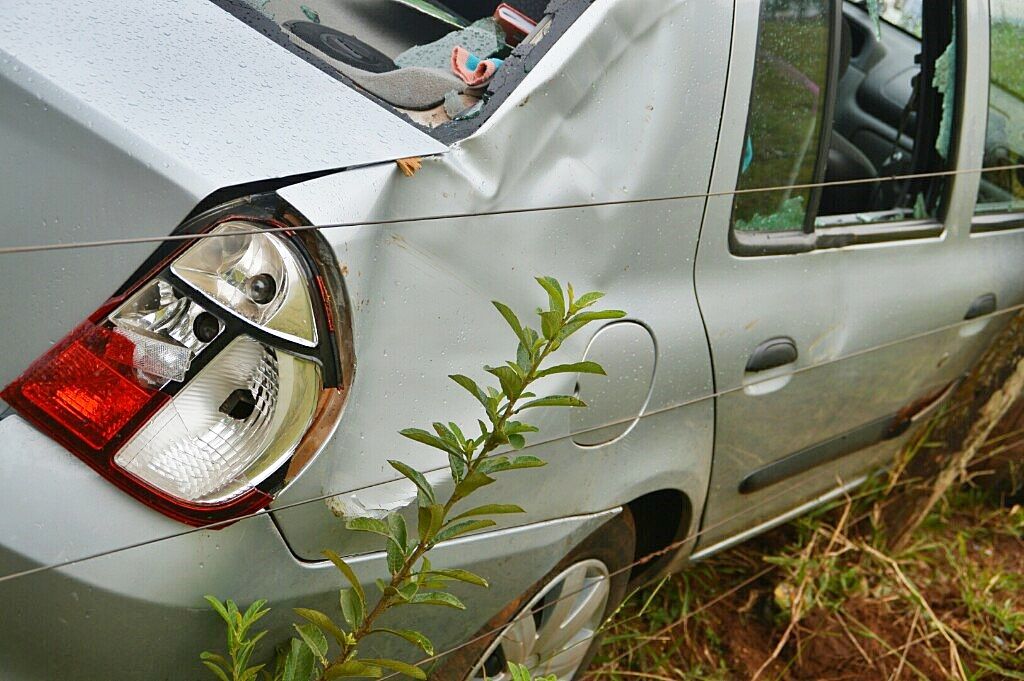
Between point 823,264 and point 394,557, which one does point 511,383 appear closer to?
point 394,557

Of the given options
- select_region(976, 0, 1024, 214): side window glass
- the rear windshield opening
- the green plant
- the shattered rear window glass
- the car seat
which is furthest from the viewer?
select_region(976, 0, 1024, 214): side window glass

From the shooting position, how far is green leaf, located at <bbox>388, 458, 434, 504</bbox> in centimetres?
134

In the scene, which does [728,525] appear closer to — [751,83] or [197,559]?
[751,83]

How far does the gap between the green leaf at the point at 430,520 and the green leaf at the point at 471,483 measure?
4cm

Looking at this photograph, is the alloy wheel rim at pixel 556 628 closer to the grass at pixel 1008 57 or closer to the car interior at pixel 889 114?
the car interior at pixel 889 114

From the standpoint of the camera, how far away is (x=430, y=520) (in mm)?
1310

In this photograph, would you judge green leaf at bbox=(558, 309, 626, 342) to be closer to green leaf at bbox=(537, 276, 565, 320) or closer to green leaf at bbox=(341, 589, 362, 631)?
green leaf at bbox=(537, 276, 565, 320)

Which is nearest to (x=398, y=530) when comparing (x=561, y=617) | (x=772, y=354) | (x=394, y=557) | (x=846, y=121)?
(x=394, y=557)

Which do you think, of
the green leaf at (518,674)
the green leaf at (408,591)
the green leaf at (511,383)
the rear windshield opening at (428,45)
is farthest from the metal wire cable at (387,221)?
the green leaf at (518,674)

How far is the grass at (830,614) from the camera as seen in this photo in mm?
2596

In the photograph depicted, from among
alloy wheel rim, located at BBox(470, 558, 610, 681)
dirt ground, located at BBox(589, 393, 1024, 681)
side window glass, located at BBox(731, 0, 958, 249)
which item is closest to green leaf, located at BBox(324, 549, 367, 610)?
alloy wheel rim, located at BBox(470, 558, 610, 681)

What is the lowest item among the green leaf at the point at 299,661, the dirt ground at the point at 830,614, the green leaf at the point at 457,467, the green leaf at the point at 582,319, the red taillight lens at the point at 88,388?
the dirt ground at the point at 830,614

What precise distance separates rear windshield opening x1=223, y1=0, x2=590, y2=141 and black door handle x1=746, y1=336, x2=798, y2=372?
766mm

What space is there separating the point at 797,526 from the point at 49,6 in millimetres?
2446
